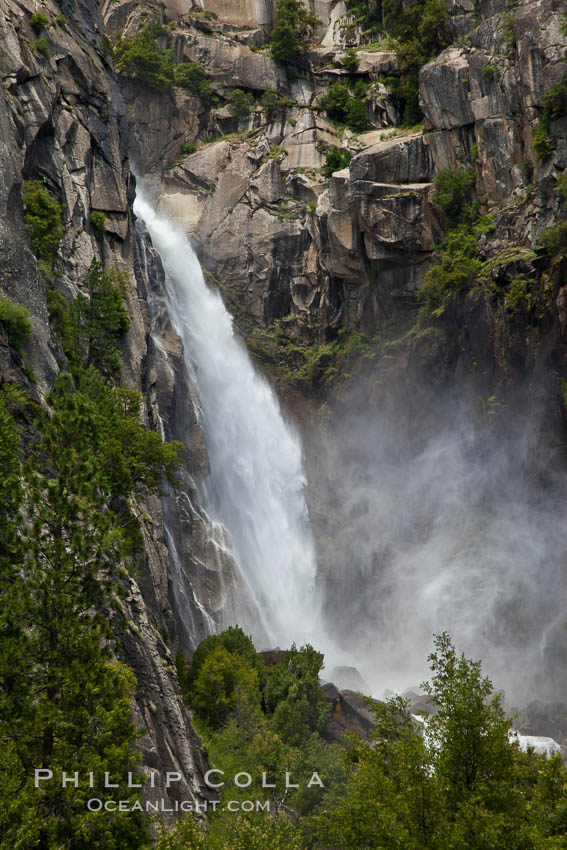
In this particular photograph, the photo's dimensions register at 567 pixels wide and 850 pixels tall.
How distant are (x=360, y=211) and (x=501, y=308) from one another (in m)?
12.3

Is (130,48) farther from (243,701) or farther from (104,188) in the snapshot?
(243,701)

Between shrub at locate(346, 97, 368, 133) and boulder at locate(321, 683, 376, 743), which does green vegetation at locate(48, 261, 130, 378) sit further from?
shrub at locate(346, 97, 368, 133)

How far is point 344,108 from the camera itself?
187 feet

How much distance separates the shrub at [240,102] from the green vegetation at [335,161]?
9509 millimetres

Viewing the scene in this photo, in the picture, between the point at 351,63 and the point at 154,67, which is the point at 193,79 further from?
the point at 351,63

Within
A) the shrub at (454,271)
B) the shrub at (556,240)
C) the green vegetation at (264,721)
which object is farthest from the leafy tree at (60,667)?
the shrub at (454,271)

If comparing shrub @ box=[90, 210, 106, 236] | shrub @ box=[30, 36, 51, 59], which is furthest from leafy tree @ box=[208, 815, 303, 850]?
shrub @ box=[30, 36, 51, 59]

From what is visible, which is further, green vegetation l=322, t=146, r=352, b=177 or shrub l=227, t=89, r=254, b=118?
shrub l=227, t=89, r=254, b=118

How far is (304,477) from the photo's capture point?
49.7 metres

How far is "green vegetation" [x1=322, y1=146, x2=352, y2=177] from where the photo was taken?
54.2 m

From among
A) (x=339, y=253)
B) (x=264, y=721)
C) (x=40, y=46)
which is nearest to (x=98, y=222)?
(x=40, y=46)

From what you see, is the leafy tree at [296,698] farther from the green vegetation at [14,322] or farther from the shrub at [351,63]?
the shrub at [351,63]

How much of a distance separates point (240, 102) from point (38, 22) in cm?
2623

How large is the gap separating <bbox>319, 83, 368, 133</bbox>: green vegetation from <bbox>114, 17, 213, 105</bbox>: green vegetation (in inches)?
411
